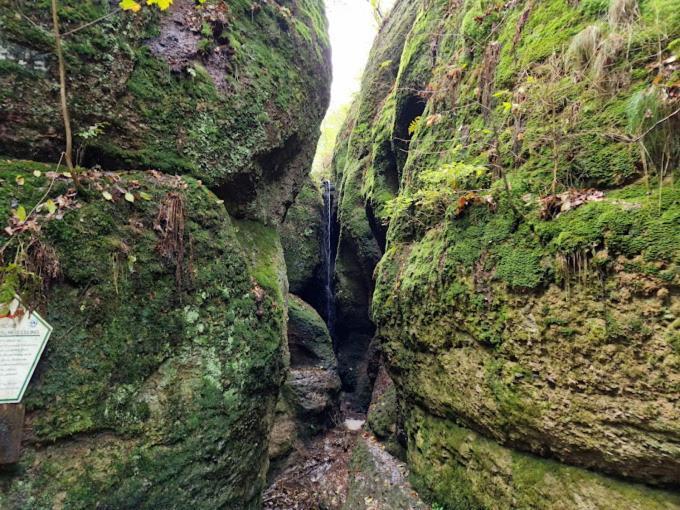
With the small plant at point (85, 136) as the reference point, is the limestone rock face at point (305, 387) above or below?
below

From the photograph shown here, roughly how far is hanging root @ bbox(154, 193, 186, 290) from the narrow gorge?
29mm

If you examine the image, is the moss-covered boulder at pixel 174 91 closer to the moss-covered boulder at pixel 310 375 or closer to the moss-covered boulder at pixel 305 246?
the moss-covered boulder at pixel 310 375

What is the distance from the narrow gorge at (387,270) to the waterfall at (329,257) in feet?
23.1

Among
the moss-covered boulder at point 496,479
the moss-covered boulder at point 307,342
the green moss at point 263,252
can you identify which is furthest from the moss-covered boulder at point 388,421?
the green moss at point 263,252

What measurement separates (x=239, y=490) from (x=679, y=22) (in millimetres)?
6180

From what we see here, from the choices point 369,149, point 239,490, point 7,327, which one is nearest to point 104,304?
point 7,327

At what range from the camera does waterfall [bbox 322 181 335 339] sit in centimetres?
1314

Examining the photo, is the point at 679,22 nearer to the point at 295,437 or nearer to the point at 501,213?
the point at 501,213

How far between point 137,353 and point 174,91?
3468mm

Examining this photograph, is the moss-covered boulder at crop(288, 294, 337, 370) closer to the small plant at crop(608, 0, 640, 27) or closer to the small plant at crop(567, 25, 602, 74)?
the small plant at crop(567, 25, 602, 74)

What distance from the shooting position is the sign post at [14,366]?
266cm

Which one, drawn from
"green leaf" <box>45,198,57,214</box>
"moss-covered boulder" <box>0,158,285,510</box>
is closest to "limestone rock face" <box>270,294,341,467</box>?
"moss-covered boulder" <box>0,158,285,510</box>

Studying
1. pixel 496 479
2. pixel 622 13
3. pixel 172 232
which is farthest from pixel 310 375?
pixel 622 13

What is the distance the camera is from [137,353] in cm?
354
